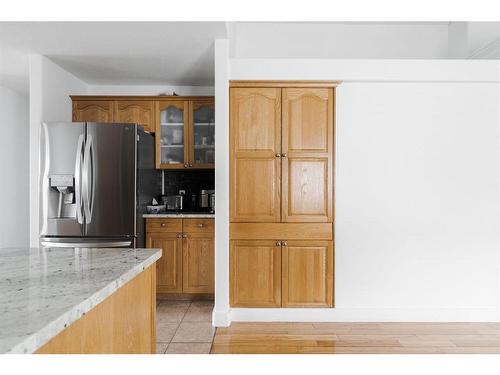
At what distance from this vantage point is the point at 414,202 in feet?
11.9

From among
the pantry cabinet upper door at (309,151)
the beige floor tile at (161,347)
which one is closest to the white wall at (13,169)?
the beige floor tile at (161,347)

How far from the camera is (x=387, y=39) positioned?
14.0ft

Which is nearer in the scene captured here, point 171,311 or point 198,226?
point 171,311

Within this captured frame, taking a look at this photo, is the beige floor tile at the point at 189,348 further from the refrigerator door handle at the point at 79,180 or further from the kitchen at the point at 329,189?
the refrigerator door handle at the point at 79,180

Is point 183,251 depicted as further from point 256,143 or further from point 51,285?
point 51,285

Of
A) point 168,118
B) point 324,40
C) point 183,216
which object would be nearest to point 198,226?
point 183,216

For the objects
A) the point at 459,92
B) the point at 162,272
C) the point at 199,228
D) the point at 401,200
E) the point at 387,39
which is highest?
the point at 387,39

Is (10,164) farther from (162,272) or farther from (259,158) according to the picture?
(259,158)

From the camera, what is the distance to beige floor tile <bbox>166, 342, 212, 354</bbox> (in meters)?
2.93

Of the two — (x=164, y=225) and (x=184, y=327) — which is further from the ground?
(x=164, y=225)

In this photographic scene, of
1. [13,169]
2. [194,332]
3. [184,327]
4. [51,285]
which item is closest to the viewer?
[51,285]

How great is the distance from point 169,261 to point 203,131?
4.89 ft
